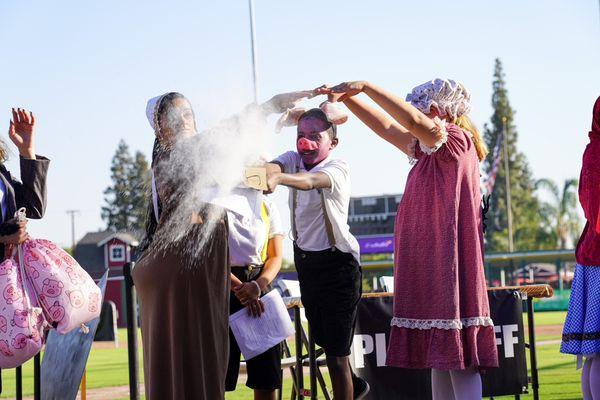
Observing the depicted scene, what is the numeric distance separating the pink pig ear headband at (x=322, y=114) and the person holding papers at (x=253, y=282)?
0.43m

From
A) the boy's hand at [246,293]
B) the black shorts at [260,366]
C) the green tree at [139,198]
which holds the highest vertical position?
the green tree at [139,198]

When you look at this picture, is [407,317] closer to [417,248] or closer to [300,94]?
[417,248]

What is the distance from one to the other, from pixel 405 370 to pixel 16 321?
277 cm

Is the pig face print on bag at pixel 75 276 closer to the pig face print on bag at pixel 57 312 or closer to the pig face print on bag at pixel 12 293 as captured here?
the pig face print on bag at pixel 57 312

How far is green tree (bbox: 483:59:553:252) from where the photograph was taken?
8688 centimetres

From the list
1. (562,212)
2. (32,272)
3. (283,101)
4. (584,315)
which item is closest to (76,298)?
(32,272)

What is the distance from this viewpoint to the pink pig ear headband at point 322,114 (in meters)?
5.15

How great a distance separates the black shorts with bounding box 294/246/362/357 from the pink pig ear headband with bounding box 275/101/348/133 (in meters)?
0.71

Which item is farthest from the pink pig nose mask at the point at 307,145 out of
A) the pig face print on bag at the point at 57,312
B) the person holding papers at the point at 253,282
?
the pig face print on bag at the point at 57,312

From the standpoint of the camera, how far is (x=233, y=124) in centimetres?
387

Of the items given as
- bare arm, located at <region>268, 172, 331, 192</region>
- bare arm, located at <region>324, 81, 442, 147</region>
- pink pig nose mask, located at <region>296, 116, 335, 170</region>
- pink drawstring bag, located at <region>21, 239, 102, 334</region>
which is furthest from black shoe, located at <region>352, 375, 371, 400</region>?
bare arm, located at <region>324, 81, 442, 147</region>

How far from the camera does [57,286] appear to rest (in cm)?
522

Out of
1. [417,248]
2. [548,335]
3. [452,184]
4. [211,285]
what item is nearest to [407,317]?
[417,248]

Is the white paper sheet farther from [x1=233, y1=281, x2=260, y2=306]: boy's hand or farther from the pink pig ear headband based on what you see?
the pink pig ear headband
